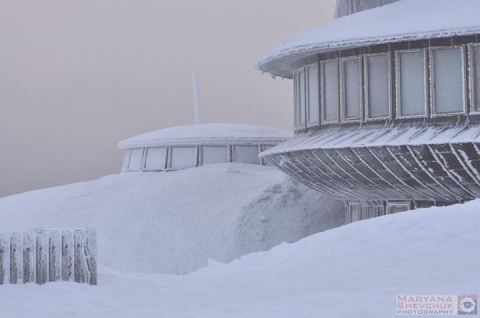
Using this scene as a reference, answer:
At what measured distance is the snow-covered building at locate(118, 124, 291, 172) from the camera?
152 feet

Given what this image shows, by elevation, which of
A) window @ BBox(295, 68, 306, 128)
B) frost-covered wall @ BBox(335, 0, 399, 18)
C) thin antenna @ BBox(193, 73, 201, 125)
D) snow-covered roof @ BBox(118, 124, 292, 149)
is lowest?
snow-covered roof @ BBox(118, 124, 292, 149)

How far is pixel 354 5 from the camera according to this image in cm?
3494

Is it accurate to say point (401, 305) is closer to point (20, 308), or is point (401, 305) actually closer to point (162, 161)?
point (20, 308)

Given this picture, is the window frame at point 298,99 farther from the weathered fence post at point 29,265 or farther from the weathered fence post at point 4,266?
the weathered fence post at point 4,266

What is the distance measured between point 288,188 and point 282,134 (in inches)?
344

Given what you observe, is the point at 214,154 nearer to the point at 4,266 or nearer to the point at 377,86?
the point at 377,86

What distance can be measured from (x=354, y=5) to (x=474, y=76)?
8.07m

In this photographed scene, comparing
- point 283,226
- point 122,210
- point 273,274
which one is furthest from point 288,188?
point 273,274

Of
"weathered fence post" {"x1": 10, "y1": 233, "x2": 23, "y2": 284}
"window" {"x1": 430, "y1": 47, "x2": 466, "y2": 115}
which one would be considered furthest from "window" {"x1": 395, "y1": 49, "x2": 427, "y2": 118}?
"weathered fence post" {"x1": 10, "y1": 233, "x2": 23, "y2": 284}

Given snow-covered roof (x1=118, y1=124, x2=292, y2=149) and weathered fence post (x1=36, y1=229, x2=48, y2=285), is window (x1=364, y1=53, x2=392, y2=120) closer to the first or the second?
weathered fence post (x1=36, y1=229, x2=48, y2=285)

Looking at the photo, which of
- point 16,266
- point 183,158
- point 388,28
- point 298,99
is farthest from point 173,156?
point 16,266

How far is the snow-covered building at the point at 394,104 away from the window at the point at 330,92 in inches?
1.3

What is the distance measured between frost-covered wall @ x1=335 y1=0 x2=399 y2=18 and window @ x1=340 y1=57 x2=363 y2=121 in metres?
3.62

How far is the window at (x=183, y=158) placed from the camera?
152 ft
